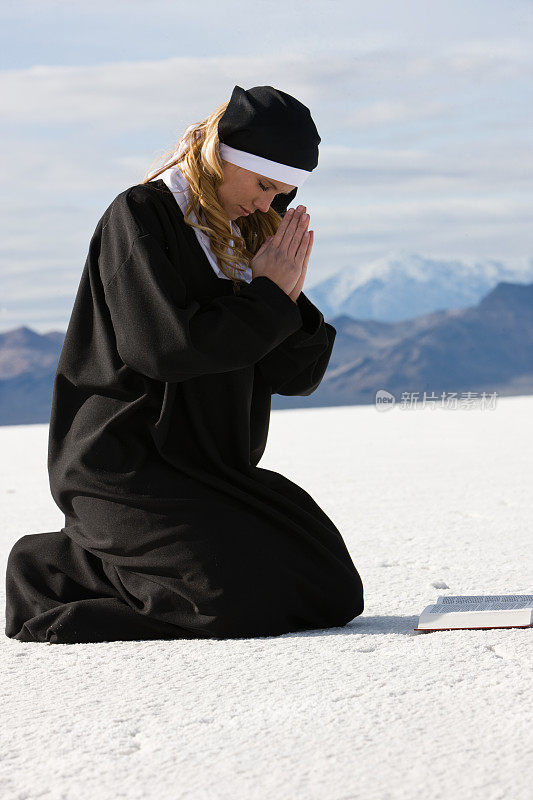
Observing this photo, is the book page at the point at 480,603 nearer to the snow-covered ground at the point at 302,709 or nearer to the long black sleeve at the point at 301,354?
the snow-covered ground at the point at 302,709

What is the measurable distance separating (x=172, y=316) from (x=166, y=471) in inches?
17.8

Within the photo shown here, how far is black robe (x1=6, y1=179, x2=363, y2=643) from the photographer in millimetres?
2684

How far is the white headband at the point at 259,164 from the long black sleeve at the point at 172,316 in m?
0.28

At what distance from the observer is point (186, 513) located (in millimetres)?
2762

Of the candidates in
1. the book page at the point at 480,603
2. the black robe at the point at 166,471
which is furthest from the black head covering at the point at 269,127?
the book page at the point at 480,603

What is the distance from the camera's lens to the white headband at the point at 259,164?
2.81 m

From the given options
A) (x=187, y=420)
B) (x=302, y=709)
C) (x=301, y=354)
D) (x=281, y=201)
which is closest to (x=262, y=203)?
(x=281, y=201)

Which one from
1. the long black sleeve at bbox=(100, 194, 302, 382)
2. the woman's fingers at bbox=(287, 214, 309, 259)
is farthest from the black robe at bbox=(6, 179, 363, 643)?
the woman's fingers at bbox=(287, 214, 309, 259)

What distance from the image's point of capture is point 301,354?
3.02 m

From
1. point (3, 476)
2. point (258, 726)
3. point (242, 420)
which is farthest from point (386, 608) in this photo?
point (3, 476)

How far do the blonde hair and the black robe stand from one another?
0.04m

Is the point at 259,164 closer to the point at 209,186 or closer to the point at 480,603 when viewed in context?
the point at 209,186

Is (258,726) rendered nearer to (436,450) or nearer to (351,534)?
(351,534)

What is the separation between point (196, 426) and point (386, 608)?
32.7 inches
